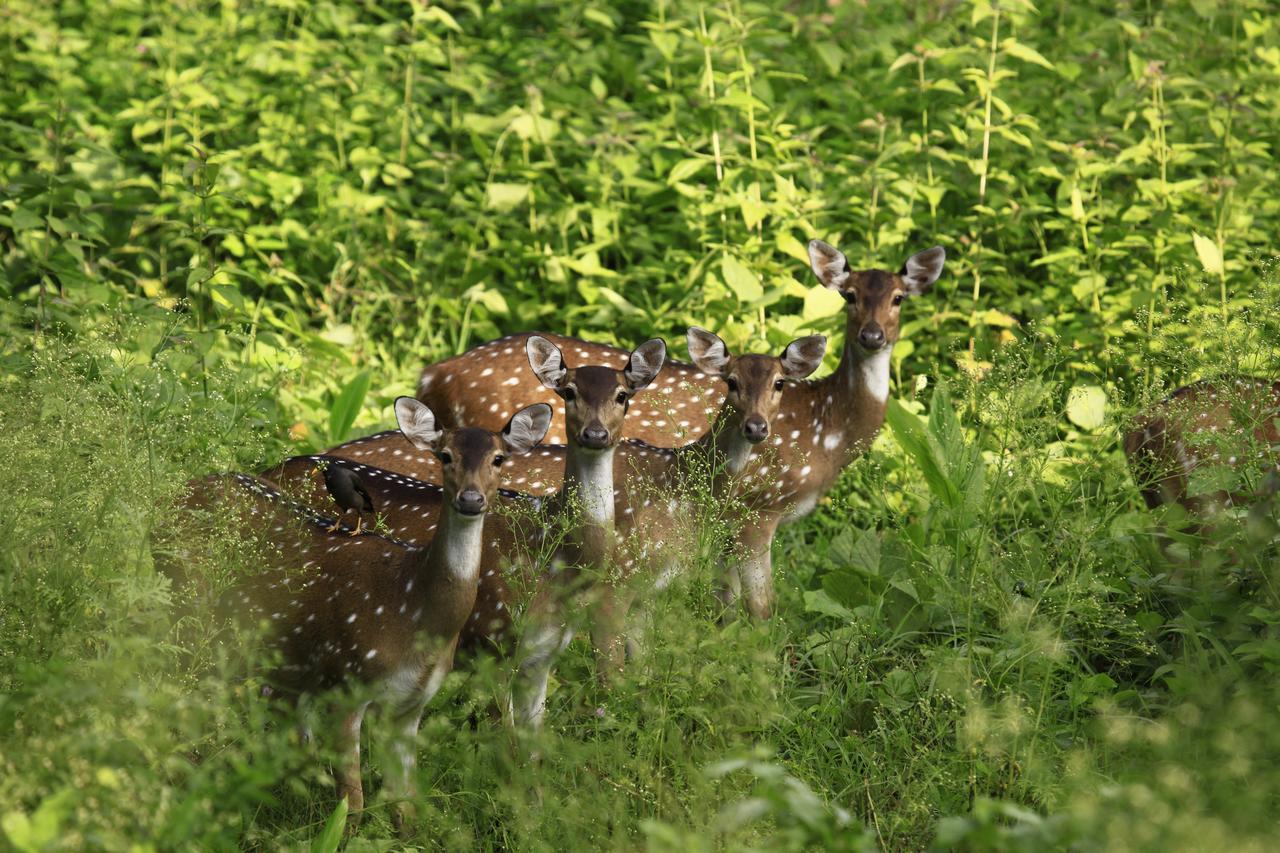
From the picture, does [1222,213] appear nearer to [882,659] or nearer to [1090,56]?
[1090,56]

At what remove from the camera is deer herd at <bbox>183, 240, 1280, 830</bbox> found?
4.79 metres

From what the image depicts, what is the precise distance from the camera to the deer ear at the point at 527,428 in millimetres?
5195

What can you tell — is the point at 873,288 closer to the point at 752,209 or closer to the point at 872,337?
the point at 872,337

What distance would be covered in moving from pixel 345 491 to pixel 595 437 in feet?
3.26

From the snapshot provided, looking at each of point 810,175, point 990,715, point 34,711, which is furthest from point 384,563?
point 810,175

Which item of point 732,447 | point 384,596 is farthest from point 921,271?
point 384,596

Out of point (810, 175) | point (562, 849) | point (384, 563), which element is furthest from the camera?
point (810, 175)

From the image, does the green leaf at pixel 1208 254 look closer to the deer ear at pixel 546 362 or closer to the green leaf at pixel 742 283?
the green leaf at pixel 742 283

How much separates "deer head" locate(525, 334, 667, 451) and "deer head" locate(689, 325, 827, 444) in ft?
1.36

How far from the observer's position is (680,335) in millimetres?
8336

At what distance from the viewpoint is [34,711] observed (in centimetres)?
362

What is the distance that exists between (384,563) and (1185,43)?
6.45 m

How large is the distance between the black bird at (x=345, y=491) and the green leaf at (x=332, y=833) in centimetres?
128

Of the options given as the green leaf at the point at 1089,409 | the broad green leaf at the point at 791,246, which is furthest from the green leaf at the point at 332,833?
the broad green leaf at the point at 791,246
